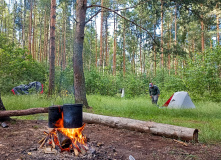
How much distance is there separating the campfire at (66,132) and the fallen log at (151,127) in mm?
2149

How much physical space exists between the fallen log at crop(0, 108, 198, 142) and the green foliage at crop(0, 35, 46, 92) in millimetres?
10798

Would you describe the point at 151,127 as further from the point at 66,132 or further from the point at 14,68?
the point at 14,68

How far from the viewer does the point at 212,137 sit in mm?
4840

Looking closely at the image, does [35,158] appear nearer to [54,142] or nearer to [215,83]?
[54,142]

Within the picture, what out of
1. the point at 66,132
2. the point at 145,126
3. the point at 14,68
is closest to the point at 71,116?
the point at 66,132

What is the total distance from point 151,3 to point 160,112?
5281 millimetres

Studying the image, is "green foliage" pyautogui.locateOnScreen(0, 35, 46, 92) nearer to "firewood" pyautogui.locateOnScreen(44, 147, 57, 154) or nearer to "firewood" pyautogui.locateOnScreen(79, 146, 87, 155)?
"firewood" pyautogui.locateOnScreen(44, 147, 57, 154)

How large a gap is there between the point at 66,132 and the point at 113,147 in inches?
41.7

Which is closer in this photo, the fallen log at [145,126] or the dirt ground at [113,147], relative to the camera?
the dirt ground at [113,147]

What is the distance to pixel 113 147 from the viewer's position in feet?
12.9

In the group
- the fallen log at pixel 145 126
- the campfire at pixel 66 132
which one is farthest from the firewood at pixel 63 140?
the fallen log at pixel 145 126

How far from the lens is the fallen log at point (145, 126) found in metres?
4.53

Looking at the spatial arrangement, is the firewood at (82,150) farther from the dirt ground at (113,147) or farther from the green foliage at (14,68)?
the green foliage at (14,68)

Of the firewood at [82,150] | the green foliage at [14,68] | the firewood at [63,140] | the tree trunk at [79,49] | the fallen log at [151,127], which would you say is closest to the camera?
the firewood at [82,150]
